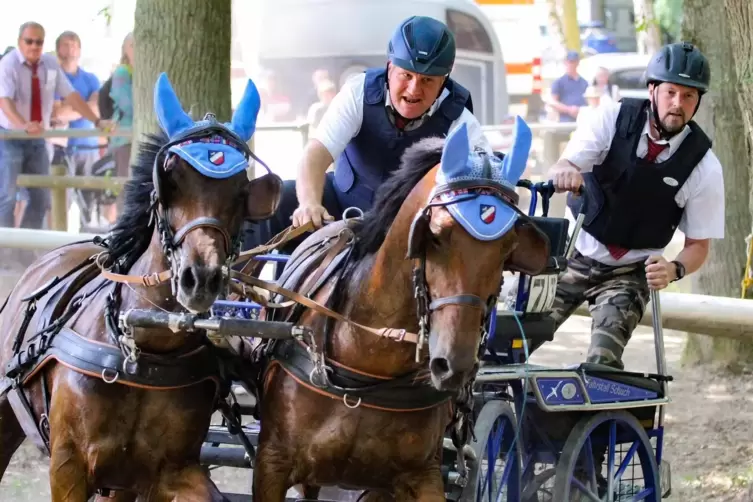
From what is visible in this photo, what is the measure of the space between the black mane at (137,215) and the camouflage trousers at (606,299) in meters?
2.19

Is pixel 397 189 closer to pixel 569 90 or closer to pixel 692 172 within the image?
pixel 692 172

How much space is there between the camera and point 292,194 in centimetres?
540

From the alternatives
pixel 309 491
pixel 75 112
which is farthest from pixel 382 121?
pixel 75 112

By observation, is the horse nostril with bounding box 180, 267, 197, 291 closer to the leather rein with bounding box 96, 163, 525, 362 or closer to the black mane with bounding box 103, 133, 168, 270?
the leather rein with bounding box 96, 163, 525, 362

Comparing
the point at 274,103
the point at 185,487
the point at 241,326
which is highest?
the point at 274,103

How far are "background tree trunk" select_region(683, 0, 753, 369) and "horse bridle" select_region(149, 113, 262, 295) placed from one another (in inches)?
215

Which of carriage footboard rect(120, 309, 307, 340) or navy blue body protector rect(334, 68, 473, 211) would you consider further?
navy blue body protector rect(334, 68, 473, 211)

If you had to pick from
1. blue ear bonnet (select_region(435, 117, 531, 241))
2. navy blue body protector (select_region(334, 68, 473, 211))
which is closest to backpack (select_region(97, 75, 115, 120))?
navy blue body protector (select_region(334, 68, 473, 211))

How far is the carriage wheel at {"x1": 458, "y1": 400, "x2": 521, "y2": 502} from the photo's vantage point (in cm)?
457

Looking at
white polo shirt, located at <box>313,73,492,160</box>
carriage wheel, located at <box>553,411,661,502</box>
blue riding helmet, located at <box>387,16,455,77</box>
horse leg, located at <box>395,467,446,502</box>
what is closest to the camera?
horse leg, located at <box>395,467,446,502</box>

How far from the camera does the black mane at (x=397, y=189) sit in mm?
3885

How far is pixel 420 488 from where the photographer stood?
3984 millimetres

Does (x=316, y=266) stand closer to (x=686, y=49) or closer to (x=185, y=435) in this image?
(x=185, y=435)

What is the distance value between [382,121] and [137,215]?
1.19 m
